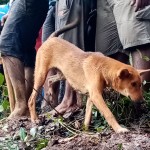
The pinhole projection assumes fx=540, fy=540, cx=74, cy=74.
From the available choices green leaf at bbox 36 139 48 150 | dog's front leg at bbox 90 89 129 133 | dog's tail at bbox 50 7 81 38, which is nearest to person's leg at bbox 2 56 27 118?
dog's tail at bbox 50 7 81 38

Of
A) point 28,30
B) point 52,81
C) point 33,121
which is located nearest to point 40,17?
point 28,30

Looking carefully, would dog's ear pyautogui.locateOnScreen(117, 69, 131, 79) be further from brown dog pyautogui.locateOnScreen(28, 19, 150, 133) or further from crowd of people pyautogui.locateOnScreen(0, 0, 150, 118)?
crowd of people pyautogui.locateOnScreen(0, 0, 150, 118)

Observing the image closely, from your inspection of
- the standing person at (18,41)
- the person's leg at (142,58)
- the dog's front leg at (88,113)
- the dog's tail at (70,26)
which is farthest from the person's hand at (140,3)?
the standing person at (18,41)

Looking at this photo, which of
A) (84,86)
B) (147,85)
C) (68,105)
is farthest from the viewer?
(68,105)

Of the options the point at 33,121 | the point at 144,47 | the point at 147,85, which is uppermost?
the point at 144,47

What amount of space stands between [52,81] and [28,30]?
2.15 feet

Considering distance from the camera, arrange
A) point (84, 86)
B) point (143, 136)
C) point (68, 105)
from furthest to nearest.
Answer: point (68, 105) → point (84, 86) → point (143, 136)

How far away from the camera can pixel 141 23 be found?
519 cm

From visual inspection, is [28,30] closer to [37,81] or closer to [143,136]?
[37,81]

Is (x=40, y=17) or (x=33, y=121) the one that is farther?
(x=40, y=17)

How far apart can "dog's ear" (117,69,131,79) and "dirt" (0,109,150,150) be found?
0.46m

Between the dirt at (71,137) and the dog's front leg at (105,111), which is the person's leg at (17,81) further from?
the dog's front leg at (105,111)

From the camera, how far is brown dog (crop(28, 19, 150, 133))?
4527mm

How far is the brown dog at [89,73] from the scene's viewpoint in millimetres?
4527
